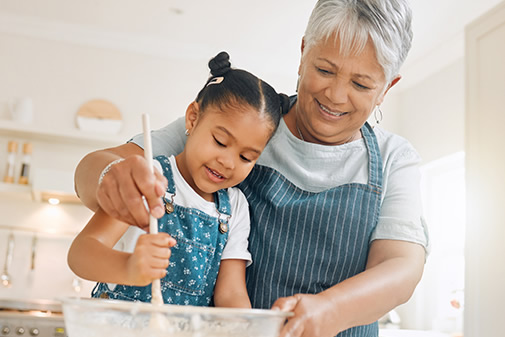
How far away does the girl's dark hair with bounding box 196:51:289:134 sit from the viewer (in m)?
1.12

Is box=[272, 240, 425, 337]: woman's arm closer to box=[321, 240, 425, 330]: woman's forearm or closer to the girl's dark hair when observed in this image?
box=[321, 240, 425, 330]: woman's forearm

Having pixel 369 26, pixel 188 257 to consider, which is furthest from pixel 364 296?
pixel 369 26

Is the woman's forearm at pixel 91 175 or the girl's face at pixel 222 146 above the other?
the girl's face at pixel 222 146

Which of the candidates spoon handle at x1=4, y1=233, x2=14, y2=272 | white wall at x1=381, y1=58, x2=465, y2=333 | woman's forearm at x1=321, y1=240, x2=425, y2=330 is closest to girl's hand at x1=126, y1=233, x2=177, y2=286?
woman's forearm at x1=321, y1=240, x2=425, y2=330

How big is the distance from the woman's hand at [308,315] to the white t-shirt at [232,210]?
327 millimetres

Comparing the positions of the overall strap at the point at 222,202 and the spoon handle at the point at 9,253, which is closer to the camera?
the overall strap at the point at 222,202

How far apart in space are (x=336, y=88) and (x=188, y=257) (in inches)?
17.5

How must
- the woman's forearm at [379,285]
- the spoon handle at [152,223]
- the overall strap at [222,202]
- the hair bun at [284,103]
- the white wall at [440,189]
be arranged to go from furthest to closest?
1. the white wall at [440,189]
2. the hair bun at [284,103]
3. the overall strap at [222,202]
4. the woman's forearm at [379,285]
5. the spoon handle at [152,223]

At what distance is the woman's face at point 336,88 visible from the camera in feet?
3.81

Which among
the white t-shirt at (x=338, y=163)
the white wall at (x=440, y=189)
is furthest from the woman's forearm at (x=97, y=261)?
the white wall at (x=440, y=189)

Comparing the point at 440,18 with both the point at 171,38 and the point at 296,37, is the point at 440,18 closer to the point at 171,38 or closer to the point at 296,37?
the point at 296,37

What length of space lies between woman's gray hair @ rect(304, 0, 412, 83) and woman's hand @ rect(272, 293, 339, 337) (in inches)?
21.5

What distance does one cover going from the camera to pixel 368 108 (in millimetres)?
1209

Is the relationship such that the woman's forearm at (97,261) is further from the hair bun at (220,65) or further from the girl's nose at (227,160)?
the hair bun at (220,65)
